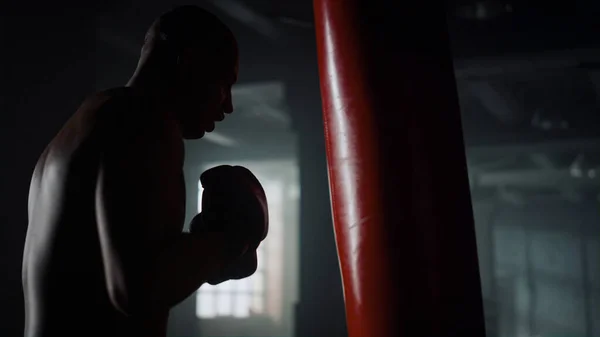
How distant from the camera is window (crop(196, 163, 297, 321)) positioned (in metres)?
3.23

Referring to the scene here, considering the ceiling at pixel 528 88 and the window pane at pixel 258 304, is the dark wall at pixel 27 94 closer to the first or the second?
the window pane at pixel 258 304

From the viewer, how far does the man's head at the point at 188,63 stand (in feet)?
2.96

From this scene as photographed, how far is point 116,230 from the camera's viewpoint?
699 millimetres

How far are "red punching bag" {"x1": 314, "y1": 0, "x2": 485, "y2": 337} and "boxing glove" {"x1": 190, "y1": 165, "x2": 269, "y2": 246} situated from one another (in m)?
0.27

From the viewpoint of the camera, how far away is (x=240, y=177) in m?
0.95

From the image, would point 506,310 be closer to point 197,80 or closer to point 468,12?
point 468,12

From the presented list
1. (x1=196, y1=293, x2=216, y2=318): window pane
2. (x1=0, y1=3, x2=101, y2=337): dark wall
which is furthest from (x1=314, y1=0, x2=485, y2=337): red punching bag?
(x1=0, y1=3, x2=101, y2=337): dark wall

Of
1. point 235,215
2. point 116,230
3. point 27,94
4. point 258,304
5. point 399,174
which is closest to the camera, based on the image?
point 116,230

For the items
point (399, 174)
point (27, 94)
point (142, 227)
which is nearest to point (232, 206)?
point (142, 227)

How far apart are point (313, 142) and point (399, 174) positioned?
222 cm

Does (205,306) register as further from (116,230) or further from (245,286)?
(116,230)

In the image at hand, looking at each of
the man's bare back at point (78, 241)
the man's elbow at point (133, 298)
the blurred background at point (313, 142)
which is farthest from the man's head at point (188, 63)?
the blurred background at point (313, 142)

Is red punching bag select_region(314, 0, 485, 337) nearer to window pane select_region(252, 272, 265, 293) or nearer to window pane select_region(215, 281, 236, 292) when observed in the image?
window pane select_region(252, 272, 265, 293)

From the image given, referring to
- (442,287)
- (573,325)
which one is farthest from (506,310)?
(442,287)
